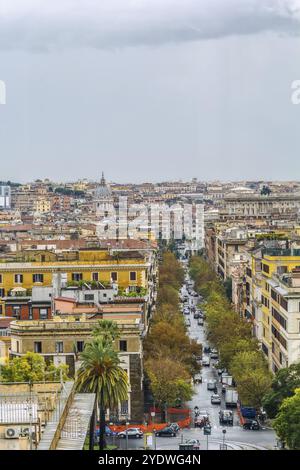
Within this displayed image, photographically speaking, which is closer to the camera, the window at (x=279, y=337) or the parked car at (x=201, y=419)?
the parked car at (x=201, y=419)

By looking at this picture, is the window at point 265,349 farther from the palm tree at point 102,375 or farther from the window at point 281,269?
the palm tree at point 102,375

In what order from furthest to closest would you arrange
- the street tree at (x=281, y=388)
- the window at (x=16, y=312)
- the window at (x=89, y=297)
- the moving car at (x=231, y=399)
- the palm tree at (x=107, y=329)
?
the window at (x=89, y=297) < the window at (x=16, y=312) < the moving car at (x=231, y=399) < the street tree at (x=281, y=388) < the palm tree at (x=107, y=329)

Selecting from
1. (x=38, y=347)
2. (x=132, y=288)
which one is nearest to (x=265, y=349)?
(x=132, y=288)

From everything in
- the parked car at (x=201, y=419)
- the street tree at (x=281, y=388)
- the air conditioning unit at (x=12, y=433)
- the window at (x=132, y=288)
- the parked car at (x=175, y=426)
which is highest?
the air conditioning unit at (x=12, y=433)

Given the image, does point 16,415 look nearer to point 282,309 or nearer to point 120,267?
point 282,309

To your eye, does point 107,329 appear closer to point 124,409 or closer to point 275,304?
point 124,409

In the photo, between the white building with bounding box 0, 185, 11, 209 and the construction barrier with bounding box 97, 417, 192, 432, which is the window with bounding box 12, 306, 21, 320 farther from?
the white building with bounding box 0, 185, 11, 209

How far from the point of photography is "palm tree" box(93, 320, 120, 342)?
2964 cm

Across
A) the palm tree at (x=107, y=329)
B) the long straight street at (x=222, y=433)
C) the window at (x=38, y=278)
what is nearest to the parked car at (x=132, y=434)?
the long straight street at (x=222, y=433)

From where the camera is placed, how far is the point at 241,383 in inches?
1344

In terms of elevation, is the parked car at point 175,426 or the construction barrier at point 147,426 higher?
the construction barrier at point 147,426

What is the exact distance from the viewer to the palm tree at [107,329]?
97.2 ft

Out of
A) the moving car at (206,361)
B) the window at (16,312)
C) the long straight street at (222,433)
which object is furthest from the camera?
the moving car at (206,361)

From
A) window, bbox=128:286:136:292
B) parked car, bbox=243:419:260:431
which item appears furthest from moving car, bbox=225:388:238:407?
window, bbox=128:286:136:292
